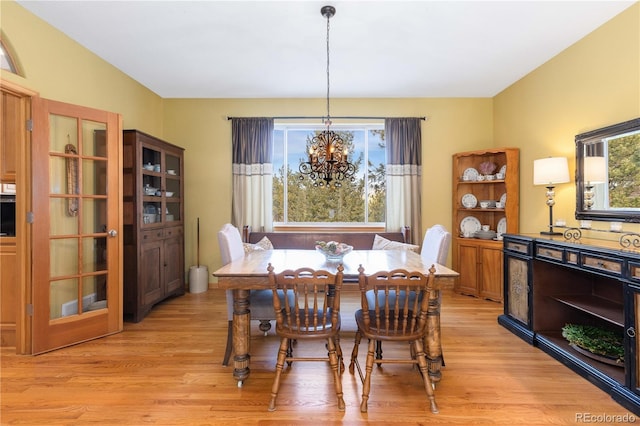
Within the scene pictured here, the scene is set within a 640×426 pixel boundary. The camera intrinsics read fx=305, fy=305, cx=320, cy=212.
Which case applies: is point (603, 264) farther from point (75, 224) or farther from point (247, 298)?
point (75, 224)

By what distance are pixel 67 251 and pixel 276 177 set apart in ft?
8.73

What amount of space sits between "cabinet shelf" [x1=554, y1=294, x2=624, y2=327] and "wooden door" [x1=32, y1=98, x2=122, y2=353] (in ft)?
13.6

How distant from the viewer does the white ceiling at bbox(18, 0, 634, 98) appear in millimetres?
2512

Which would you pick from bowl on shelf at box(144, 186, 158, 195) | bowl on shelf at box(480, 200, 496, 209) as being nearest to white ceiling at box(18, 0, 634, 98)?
bowl on shelf at box(144, 186, 158, 195)

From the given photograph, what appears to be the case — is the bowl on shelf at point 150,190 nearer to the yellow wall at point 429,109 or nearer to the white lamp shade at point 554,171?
the yellow wall at point 429,109

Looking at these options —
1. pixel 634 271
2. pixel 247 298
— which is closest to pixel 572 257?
pixel 634 271

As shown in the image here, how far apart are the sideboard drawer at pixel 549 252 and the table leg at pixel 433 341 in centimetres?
123

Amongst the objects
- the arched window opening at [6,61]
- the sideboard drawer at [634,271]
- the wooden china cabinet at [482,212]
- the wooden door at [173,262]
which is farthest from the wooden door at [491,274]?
the arched window opening at [6,61]

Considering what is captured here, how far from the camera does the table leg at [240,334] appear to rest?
2156mm

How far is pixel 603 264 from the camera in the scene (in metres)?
2.12

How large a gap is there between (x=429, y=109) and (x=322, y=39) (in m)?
2.25

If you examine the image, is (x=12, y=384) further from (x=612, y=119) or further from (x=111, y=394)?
(x=612, y=119)

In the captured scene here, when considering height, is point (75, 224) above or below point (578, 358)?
above

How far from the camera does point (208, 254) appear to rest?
181 inches
